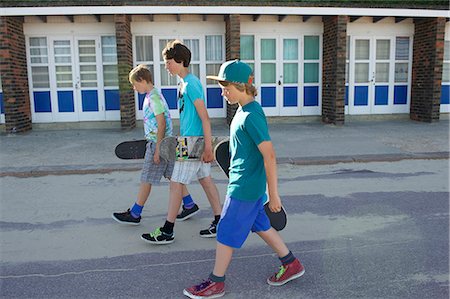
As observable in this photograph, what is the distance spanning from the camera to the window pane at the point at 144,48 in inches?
488

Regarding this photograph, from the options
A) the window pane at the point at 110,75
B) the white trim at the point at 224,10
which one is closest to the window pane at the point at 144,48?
the window pane at the point at 110,75

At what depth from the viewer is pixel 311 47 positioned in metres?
13.0

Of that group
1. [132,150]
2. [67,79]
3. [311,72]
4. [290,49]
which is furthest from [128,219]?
[311,72]

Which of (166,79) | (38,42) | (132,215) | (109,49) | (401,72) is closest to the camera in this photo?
(132,215)

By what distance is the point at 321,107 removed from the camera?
1325 centimetres

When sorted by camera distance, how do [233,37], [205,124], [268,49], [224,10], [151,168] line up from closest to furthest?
1. [205,124]
2. [151,168]
3. [224,10]
4. [233,37]
5. [268,49]

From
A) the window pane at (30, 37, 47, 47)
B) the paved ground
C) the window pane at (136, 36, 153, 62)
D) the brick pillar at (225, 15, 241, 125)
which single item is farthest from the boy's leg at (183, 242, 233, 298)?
the window pane at (30, 37, 47, 47)

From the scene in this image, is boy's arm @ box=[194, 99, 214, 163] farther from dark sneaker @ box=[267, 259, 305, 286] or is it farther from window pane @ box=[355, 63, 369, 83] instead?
window pane @ box=[355, 63, 369, 83]

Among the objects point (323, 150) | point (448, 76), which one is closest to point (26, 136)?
point (323, 150)

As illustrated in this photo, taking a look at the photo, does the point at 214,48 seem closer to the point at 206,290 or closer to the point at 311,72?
the point at 311,72

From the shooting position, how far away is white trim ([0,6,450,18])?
1087cm

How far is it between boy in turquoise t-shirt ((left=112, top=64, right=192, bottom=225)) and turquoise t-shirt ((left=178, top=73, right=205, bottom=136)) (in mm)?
336

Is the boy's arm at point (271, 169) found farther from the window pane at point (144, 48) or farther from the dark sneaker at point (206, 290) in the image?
the window pane at point (144, 48)

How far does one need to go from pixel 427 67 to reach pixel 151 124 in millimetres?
11341
